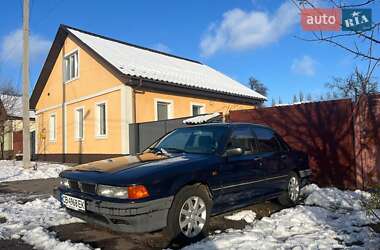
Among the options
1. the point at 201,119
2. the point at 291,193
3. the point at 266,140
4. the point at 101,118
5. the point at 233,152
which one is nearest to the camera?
the point at 233,152

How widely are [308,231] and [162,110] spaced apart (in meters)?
12.5

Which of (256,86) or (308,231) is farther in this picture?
(256,86)

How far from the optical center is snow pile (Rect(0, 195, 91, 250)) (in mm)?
4957

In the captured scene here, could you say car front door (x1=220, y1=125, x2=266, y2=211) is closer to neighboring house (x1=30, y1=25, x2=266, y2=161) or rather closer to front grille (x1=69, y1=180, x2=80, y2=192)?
front grille (x1=69, y1=180, x2=80, y2=192)

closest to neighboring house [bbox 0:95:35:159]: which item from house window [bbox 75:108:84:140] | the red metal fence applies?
house window [bbox 75:108:84:140]

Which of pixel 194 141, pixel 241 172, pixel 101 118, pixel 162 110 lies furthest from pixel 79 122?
pixel 241 172

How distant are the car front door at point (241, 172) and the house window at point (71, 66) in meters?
15.4

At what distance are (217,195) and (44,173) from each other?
10816 millimetres

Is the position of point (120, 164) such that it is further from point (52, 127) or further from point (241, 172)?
point (52, 127)

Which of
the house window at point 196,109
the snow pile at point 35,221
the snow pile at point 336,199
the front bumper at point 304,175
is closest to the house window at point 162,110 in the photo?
the house window at point 196,109

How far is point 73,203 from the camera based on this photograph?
5.20m

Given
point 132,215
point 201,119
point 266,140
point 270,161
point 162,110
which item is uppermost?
point 162,110

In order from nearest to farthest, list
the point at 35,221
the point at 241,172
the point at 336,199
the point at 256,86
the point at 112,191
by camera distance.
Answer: the point at 112,191
the point at 241,172
the point at 35,221
the point at 336,199
the point at 256,86

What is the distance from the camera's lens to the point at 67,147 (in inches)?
812
